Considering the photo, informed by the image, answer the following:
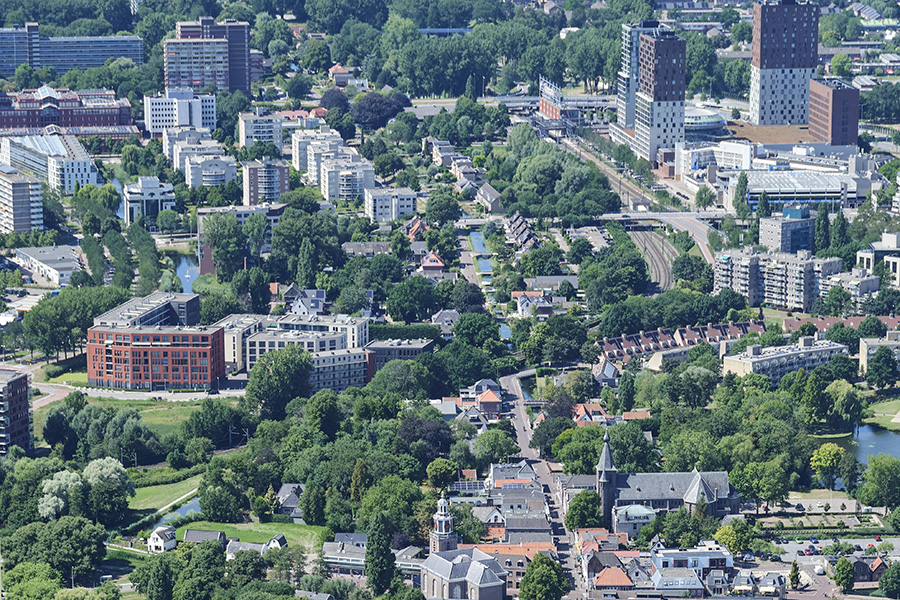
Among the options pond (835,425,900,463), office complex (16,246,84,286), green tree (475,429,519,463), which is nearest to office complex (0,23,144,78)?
office complex (16,246,84,286)

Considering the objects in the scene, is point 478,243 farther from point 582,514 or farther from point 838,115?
point 582,514

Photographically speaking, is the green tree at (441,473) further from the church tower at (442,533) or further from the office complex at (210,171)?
the office complex at (210,171)

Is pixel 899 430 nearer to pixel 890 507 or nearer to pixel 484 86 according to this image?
pixel 890 507

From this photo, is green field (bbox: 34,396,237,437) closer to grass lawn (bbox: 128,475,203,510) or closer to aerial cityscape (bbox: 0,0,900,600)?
aerial cityscape (bbox: 0,0,900,600)

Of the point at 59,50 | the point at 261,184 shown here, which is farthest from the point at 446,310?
the point at 59,50

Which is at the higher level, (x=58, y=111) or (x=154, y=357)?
(x=58, y=111)
